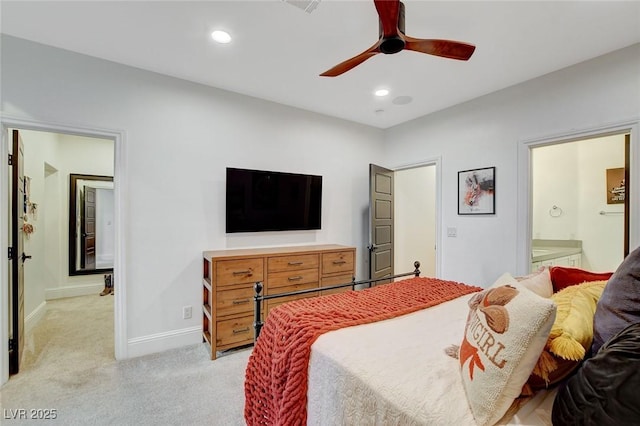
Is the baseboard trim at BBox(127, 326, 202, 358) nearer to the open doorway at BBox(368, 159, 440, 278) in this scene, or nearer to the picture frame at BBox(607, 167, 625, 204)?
the open doorway at BBox(368, 159, 440, 278)

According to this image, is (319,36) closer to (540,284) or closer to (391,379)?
(540,284)

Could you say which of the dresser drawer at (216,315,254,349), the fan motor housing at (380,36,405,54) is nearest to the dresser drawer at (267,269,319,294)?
the dresser drawer at (216,315,254,349)

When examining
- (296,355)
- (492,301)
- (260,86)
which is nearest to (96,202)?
(260,86)

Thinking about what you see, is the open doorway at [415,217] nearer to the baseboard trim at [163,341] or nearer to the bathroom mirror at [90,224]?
the baseboard trim at [163,341]

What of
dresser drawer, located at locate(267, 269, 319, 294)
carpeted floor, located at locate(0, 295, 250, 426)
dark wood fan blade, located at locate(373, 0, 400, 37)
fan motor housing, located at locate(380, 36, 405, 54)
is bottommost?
carpeted floor, located at locate(0, 295, 250, 426)

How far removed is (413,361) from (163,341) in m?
2.69

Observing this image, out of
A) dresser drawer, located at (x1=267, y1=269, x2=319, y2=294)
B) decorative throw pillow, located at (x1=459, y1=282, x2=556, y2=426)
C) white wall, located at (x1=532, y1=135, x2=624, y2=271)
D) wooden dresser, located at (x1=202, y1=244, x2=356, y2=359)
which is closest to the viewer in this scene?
decorative throw pillow, located at (x1=459, y1=282, x2=556, y2=426)

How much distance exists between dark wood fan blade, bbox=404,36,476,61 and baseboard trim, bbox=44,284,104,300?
19.2ft

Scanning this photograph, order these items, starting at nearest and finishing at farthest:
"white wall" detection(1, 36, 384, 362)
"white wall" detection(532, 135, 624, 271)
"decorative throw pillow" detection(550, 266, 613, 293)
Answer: "decorative throw pillow" detection(550, 266, 613, 293), "white wall" detection(1, 36, 384, 362), "white wall" detection(532, 135, 624, 271)

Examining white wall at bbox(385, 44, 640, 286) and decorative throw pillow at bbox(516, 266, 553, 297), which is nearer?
decorative throw pillow at bbox(516, 266, 553, 297)

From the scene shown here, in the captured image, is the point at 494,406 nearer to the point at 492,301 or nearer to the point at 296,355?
the point at 492,301

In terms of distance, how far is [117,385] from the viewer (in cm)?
227

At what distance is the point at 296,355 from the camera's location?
1292 mm

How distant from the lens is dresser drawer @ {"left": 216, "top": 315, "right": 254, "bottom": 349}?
106 inches
